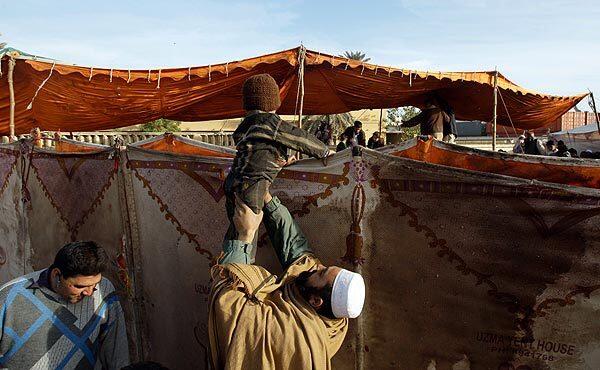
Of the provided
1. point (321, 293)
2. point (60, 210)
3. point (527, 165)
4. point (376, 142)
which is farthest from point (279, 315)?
point (376, 142)

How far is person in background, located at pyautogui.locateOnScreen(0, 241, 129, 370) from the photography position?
2.43 m

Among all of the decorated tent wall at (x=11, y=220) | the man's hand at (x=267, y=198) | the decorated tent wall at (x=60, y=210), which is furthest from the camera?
the decorated tent wall at (x=11, y=220)

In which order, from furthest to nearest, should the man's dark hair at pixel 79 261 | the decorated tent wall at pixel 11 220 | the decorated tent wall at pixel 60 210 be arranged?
the decorated tent wall at pixel 11 220
the decorated tent wall at pixel 60 210
the man's dark hair at pixel 79 261

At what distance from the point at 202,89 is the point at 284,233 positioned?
4.43 metres

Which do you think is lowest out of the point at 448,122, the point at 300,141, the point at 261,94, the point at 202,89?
the point at 300,141

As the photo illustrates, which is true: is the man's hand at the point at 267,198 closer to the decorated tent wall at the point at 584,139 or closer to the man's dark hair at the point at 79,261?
the man's dark hair at the point at 79,261

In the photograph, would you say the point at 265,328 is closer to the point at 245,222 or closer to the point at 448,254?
the point at 245,222

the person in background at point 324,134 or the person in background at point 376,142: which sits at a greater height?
the person in background at point 324,134

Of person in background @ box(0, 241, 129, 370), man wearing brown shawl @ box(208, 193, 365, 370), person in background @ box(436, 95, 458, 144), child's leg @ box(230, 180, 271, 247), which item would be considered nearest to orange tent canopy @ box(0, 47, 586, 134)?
person in background @ box(436, 95, 458, 144)

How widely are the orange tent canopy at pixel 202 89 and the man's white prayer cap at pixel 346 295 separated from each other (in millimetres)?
4574

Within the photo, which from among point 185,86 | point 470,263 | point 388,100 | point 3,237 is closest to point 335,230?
point 470,263

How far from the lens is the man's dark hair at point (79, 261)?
2.38 metres

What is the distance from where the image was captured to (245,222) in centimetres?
261

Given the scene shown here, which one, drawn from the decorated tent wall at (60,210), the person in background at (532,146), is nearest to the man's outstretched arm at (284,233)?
the decorated tent wall at (60,210)
